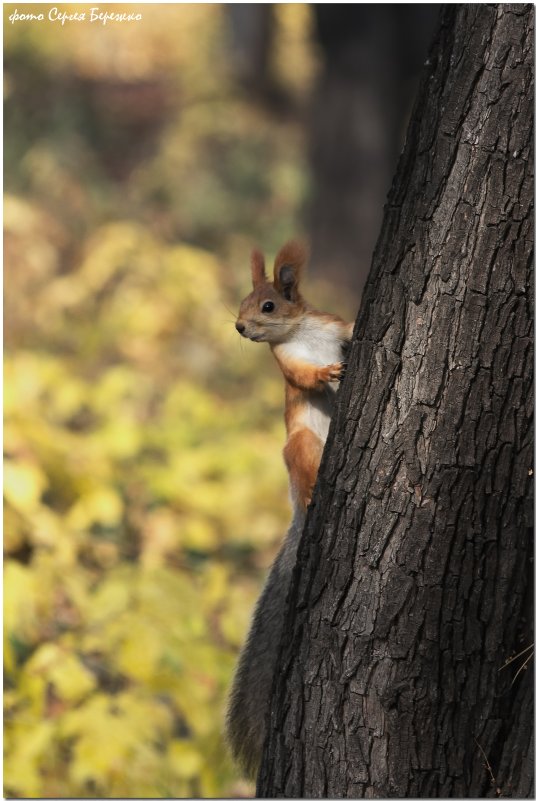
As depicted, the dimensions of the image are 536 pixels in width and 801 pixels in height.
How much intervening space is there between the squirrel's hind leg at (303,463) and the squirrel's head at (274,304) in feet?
1.03

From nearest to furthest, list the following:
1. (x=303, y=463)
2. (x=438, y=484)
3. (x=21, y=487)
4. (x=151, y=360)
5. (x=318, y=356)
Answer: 1. (x=438, y=484)
2. (x=303, y=463)
3. (x=318, y=356)
4. (x=21, y=487)
5. (x=151, y=360)

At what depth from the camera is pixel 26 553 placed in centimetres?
390

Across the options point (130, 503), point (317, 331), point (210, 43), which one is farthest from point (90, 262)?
point (210, 43)

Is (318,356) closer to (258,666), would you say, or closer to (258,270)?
(258,270)

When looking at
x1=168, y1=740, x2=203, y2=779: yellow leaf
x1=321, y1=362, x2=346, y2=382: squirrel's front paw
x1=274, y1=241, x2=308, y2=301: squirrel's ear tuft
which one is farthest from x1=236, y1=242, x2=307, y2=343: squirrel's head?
x1=168, y1=740, x2=203, y2=779: yellow leaf

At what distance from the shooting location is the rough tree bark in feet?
6.09

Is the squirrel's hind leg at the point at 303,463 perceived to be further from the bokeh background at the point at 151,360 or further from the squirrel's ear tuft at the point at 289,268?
the bokeh background at the point at 151,360

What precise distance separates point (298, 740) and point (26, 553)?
208 centimetres

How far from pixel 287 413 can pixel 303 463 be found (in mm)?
193

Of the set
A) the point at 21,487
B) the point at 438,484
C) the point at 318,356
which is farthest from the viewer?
the point at 21,487

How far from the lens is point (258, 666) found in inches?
98.3

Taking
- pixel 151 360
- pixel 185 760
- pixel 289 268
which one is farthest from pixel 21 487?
pixel 151 360

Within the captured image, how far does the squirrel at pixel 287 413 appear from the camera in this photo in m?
2.43

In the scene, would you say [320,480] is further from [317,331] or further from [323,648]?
[317,331]
